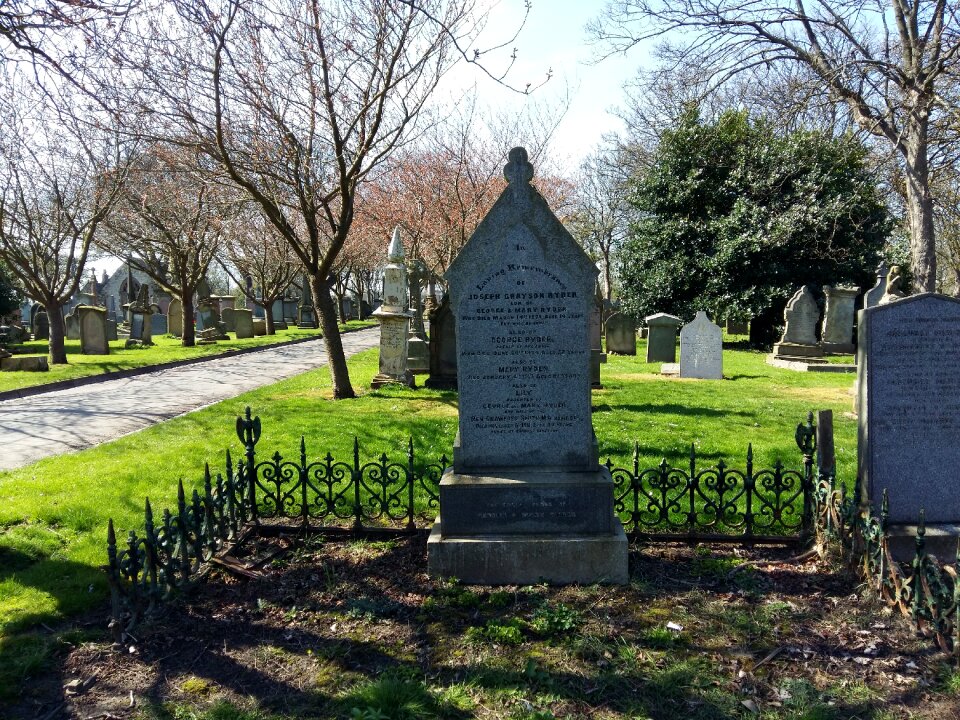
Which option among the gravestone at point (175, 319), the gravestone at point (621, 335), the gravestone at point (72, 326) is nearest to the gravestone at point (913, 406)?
the gravestone at point (621, 335)

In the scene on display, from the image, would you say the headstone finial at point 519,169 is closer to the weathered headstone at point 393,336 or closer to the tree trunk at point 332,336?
the tree trunk at point 332,336

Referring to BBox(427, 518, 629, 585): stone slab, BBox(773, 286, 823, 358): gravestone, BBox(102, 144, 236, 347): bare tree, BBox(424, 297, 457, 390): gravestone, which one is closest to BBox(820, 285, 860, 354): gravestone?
BBox(773, 286, 823, 358): gravestone

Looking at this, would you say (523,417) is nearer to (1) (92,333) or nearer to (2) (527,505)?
(2) (527,505)

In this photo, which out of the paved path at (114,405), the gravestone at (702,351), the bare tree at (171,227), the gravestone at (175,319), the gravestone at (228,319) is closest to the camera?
the paved path at (114,405)

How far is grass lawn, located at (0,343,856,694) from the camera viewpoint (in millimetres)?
5012

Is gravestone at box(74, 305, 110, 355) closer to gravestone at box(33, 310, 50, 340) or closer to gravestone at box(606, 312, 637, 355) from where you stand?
gravestone at box(33, 310, 50, 340)

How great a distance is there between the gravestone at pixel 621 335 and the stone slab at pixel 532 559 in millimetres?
20336

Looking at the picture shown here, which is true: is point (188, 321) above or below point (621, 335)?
above

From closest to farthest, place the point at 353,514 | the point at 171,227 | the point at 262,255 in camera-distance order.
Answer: the point at 353,514 < the point at 171,227 < the point at 262,255

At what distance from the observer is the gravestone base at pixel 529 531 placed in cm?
492

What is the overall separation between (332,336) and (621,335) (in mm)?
13676

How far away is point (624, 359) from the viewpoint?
2272cm

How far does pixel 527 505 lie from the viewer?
5051 mm

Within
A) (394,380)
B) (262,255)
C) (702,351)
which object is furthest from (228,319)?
(702,351)
